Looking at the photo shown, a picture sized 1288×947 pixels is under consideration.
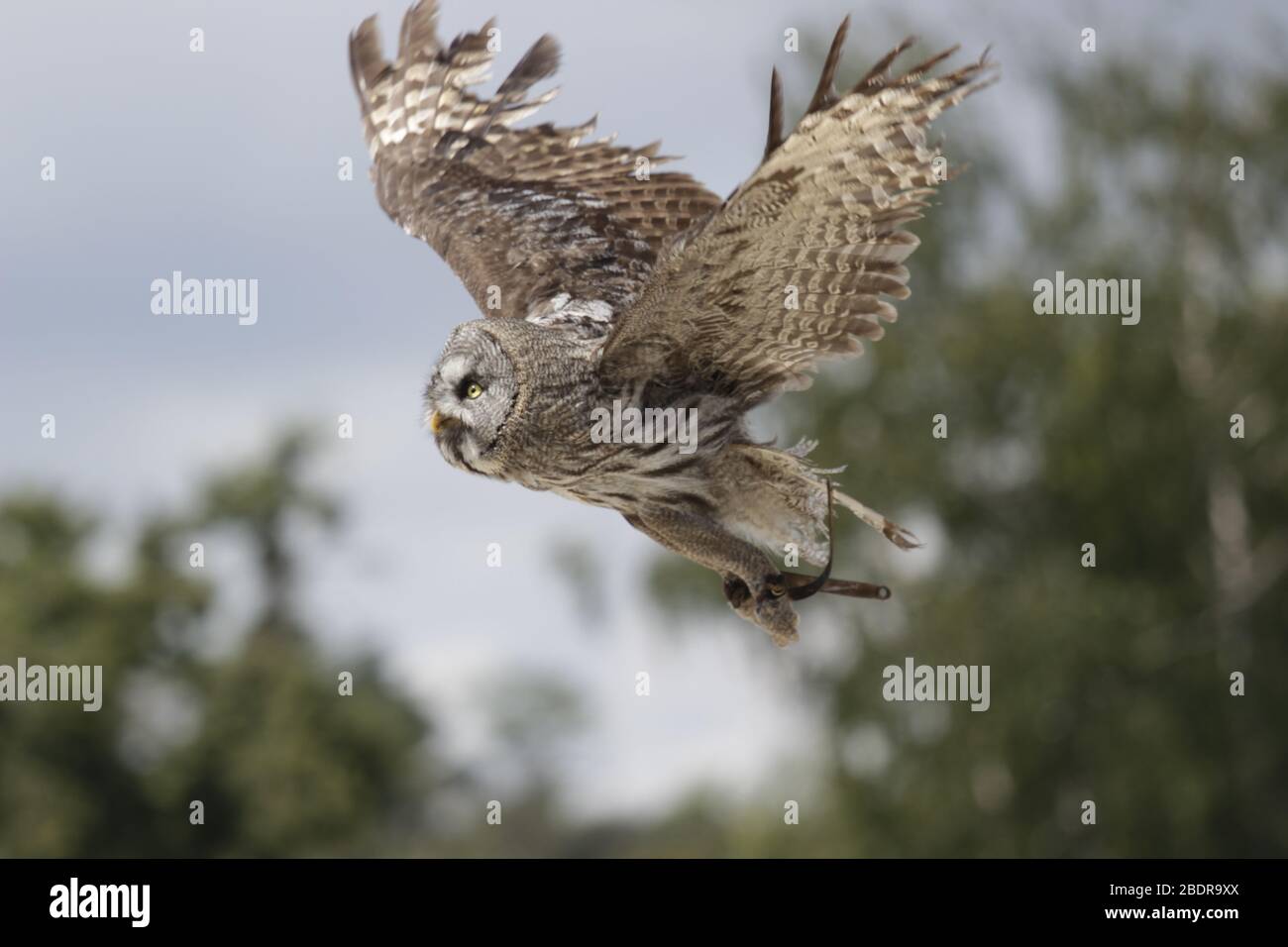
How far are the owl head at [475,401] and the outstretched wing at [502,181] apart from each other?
3.55ft

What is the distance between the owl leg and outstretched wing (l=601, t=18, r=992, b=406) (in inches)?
20.0

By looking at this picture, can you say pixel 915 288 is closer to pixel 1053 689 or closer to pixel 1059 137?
pixel 1059 137

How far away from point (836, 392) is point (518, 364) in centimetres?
1690

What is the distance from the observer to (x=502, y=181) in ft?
25.0

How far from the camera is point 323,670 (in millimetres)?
40219

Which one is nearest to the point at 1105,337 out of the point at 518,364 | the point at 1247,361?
the point at 1247,361
